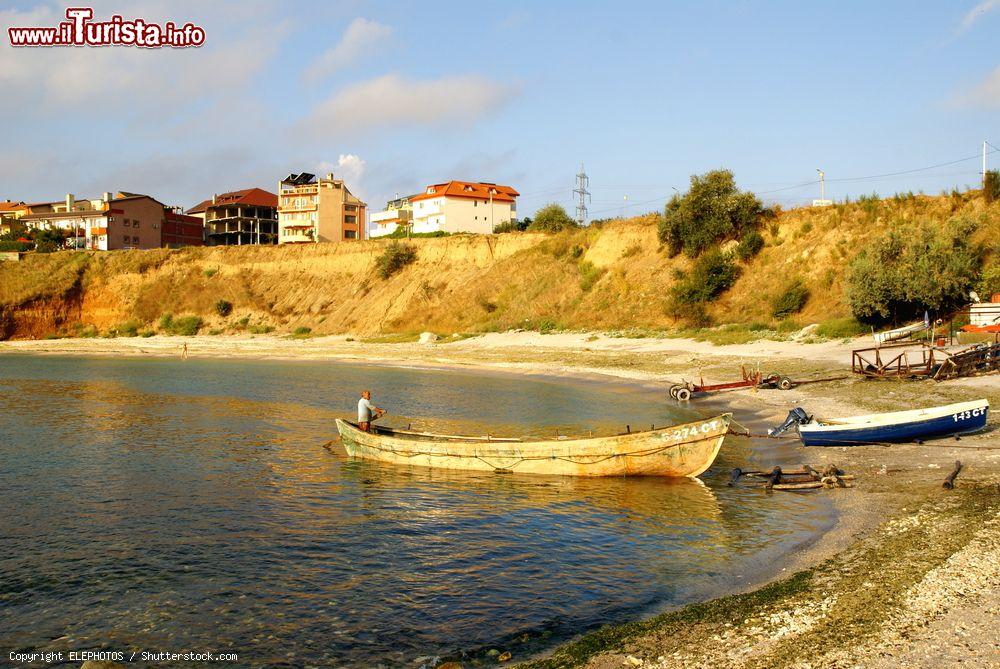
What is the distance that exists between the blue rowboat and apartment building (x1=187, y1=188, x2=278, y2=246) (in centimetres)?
10747

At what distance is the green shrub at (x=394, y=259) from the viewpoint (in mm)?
75312

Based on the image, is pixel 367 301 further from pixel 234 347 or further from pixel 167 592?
pixel 167 592

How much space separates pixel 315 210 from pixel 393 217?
1161cm

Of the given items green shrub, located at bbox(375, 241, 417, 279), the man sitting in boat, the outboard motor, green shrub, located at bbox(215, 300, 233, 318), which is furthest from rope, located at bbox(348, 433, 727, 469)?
green shrub, located at bbox(215, 300, 233, 318)

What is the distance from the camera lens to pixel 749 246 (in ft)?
175

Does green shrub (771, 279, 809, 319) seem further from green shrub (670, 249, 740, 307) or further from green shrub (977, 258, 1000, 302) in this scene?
green shrub (977, 258, 1000, 302)

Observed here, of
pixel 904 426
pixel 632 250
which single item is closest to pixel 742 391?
pixel 904 426

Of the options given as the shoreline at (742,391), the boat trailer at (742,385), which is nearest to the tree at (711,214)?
the shoreline at (742,391)

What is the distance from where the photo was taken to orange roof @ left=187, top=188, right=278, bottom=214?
116500mm

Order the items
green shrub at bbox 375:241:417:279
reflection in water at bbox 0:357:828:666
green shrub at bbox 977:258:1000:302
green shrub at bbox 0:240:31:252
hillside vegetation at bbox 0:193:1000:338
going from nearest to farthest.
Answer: reflection in water at bbox 0:357:828:666
green shrub at bbox 977:258:1000:302
hillside vegetation at bbox 0:193:1000:338
green shrub at bbox 375:241:417:279
green shrub at bbox 0:240:31:252

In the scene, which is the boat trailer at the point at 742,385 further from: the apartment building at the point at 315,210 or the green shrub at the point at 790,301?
the apartment building at the point at 315,210

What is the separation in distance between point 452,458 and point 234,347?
51540 mm

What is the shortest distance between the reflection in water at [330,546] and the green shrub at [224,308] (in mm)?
53178

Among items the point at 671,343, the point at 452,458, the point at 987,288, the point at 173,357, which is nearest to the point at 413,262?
the point at 173,357
